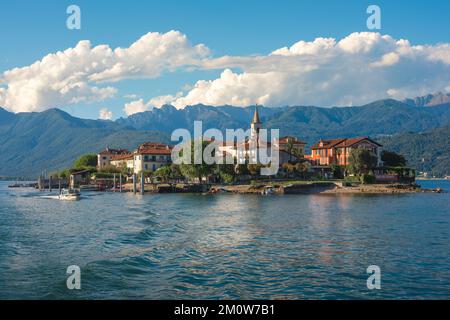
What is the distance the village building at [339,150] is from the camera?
136250 millimetres

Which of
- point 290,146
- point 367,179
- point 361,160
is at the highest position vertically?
point 290,146

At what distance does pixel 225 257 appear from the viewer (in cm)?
3123

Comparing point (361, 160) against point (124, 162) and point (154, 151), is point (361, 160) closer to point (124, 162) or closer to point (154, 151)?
point (154, 151)

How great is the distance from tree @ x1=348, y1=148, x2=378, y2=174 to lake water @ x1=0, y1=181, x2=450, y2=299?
67216 millimetres

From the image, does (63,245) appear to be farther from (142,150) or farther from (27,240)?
(142,150)

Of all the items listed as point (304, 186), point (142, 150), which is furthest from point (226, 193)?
point (142, 150)

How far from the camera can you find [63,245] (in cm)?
3575

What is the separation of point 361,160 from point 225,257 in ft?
311

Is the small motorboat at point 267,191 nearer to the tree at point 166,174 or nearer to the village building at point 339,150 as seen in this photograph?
the village building at point 339,150

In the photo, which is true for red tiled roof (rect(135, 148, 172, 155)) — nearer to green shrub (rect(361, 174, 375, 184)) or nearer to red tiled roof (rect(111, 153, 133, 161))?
red tiled roof (rect(111, 153, 133, 161))

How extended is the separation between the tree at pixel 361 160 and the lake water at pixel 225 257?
6722 centimetres

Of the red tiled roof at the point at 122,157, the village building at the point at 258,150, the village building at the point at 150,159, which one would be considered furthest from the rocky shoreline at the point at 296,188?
the red tiled roof at the point at 122,157

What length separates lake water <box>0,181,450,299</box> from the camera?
76.7 ft

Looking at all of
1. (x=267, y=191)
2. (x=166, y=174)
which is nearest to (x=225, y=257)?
(x=267, y=191)
